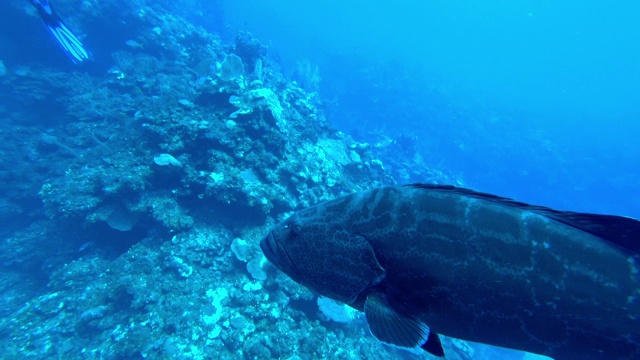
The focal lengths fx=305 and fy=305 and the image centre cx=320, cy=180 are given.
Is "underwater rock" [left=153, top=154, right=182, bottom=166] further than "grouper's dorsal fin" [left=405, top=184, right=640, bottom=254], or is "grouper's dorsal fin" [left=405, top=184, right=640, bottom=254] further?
"underwater rock" [left=153, top=154, right=182, bottom=166]

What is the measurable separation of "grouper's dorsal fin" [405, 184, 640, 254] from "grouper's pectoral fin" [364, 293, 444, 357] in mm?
883

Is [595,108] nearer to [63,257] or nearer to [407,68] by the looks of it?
[407,68]

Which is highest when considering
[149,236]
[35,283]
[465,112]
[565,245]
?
[465,112]

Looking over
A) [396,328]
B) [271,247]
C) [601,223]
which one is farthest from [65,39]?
[601,223]

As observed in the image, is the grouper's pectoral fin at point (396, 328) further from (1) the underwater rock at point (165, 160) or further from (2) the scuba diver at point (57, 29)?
(2) the scuba diver at point (57, 29)

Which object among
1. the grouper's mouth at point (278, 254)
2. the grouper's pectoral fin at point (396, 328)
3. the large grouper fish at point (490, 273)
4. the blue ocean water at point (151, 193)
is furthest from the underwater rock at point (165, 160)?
the grouper's pectoral fin at point (396, 328)

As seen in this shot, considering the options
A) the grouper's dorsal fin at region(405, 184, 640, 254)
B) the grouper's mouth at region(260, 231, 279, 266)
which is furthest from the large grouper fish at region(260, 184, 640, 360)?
the grouper's mouth at region(260, 231, 279, 266)

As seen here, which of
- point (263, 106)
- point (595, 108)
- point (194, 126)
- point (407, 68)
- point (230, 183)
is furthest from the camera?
point (595, 108)

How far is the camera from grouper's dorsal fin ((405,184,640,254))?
1.71m

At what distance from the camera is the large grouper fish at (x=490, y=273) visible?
1.65 metres

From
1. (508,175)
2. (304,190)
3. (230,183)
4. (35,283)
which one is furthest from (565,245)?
(508,175)

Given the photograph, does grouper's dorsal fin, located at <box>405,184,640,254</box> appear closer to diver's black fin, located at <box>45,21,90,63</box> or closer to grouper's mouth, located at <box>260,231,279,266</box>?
grouper's mouth, located at <box>260,231,279,266</box>

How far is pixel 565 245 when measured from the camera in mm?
1697

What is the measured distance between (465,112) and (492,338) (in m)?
42.0
